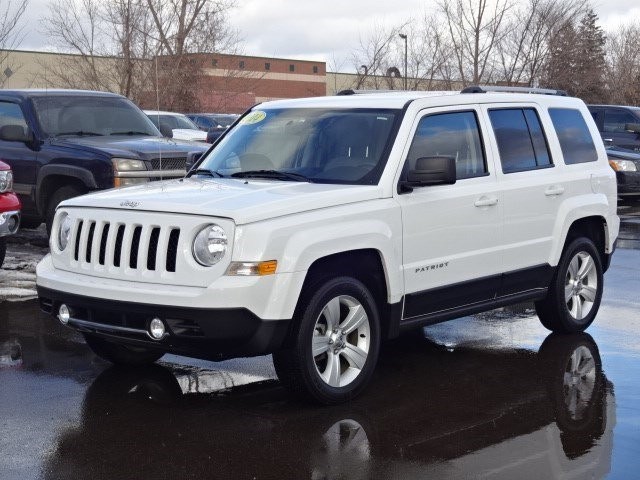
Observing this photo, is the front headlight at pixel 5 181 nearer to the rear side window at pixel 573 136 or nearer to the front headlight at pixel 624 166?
the rear side window at pixel 573 136

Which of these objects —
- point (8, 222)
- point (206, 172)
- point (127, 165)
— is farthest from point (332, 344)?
point (127, 165)

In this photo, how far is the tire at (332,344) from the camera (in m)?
5.89

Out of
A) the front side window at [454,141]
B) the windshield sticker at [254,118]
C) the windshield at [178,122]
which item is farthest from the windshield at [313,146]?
the windshield at [178,122]

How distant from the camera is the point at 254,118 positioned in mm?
7648

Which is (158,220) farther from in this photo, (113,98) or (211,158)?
(113,98)

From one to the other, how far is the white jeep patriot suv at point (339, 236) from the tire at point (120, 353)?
12mm

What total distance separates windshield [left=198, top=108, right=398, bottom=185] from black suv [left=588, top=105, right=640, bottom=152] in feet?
50.0

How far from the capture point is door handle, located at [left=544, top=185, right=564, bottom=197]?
7.70m

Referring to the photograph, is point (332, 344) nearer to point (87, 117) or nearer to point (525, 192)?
point (525, 192)

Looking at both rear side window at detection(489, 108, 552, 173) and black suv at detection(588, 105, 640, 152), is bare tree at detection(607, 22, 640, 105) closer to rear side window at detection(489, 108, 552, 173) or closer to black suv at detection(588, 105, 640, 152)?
black suv at detection(588, 105, 640, 152)

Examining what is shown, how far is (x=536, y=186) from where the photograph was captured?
7602 millimetres

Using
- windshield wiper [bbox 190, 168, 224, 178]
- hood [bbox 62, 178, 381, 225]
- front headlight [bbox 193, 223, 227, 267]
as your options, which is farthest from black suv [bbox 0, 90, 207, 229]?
front headlight [bbox 193, 223, 227, 267]

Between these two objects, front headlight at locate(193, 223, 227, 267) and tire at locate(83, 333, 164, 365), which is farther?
tire at locate(83, 333, 164, 365)

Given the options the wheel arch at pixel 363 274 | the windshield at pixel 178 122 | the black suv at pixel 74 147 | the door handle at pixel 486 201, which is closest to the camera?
the wheel arch at pixel 363 274
